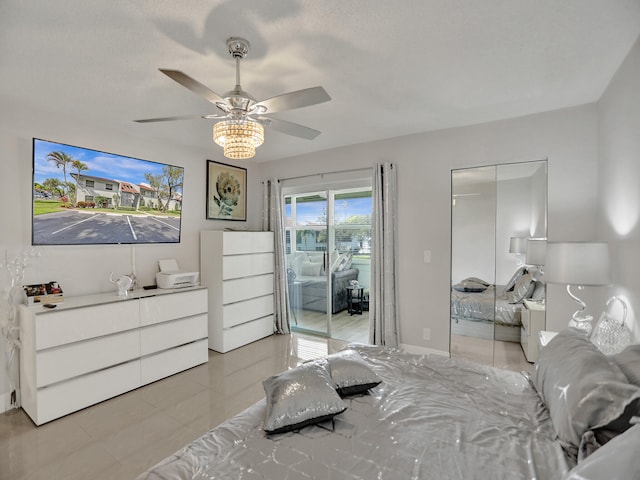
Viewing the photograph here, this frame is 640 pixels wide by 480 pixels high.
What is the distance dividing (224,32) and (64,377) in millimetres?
2865

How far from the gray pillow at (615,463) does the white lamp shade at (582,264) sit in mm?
1560

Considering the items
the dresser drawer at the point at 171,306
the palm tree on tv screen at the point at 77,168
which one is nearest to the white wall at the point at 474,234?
the dresser drawer at the point at 171,306

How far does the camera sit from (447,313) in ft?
11.7

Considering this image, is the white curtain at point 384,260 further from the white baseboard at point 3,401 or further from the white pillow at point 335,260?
the white baseboard at point 3,401

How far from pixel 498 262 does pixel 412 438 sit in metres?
2.54

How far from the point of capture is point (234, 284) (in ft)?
13.5

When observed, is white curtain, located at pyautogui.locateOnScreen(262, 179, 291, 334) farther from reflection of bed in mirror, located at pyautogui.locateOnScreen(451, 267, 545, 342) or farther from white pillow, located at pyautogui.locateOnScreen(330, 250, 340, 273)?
reflection of bed in mirror, located at pyautogui.locateOnScreen(451, 267, 545, 342)

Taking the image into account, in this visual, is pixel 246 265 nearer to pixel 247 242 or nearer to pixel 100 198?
pixel 247 242

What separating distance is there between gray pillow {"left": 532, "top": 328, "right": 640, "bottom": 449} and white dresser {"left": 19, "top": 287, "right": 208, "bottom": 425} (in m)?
3.22

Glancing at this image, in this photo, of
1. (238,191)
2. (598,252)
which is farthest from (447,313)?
(238,191)

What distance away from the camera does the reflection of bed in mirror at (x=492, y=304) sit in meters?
3.21

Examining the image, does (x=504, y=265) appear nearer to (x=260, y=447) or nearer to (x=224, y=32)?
(x=260, y=447)

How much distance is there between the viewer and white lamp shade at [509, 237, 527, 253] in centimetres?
319

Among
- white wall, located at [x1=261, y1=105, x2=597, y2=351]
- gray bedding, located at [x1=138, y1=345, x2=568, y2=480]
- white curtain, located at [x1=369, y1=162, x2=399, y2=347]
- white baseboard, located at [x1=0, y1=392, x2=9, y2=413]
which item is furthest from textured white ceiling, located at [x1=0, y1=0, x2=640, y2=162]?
white baseboard, located at [x1=0, y1=392, x2=9, y2=413]
